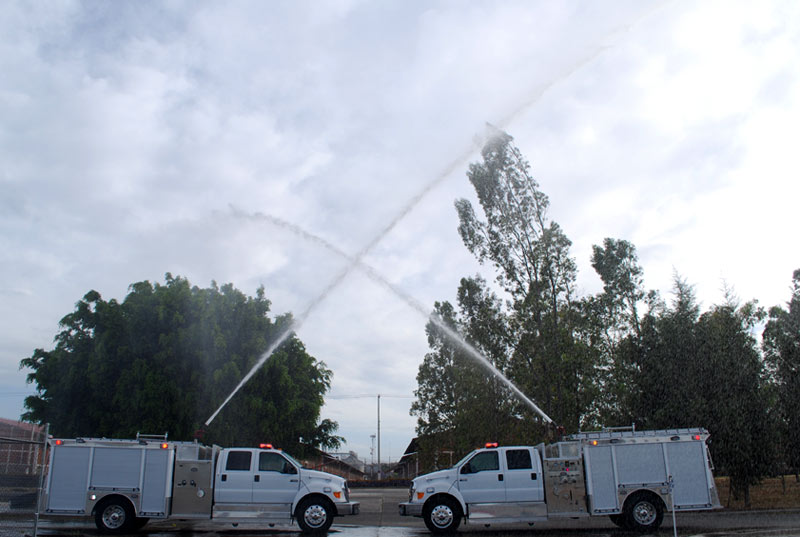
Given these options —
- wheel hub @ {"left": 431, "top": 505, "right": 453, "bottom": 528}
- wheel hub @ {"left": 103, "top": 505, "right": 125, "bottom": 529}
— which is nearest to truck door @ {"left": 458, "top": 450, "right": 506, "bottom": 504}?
wheel hub @ {"left": 431, "top": 505, "right": 453, "bottom": 528}

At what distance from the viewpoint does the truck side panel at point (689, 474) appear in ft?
53.1

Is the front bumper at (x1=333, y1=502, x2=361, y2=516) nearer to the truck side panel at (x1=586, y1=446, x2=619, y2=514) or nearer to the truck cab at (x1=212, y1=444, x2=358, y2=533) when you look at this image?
the truck cab at (x1=212, y1=444, x2=358, y2=533)

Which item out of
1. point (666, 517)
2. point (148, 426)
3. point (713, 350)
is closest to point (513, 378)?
point (713, 350)

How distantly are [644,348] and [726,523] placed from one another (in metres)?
12.0

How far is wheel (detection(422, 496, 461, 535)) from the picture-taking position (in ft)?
52.4

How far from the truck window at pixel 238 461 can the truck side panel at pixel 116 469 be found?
7.90ft

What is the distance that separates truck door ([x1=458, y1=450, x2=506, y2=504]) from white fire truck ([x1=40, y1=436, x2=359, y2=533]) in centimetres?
303

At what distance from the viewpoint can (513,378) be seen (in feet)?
97.9

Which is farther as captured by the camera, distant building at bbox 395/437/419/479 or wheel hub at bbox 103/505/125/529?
distant building at bbox 395/437/419/479

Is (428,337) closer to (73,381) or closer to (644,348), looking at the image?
(644,348)

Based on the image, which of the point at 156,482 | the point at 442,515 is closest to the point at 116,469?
the point at 156,482

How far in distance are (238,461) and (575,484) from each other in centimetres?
924

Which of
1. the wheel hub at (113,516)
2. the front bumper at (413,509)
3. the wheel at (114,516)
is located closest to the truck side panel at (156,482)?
the wheel at (114,516)

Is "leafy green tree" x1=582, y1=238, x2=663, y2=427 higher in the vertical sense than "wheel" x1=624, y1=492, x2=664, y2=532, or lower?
higher
